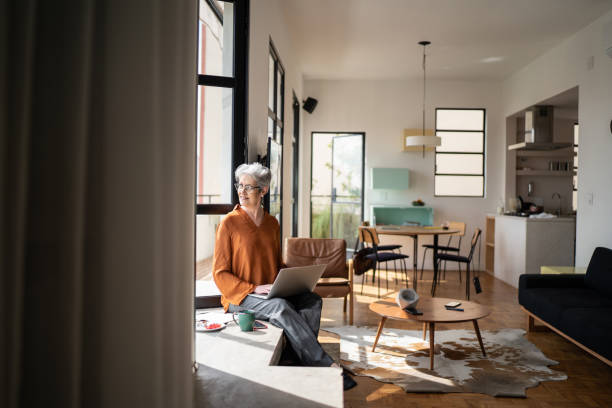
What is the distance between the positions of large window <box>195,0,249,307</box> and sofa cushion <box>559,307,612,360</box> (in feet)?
9.48

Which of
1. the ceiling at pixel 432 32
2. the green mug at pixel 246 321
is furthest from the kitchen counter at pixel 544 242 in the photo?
Answer: the green mug at pixel 246 321

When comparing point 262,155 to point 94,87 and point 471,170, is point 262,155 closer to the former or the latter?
point 94,87

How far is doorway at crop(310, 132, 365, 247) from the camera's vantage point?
8.98 m

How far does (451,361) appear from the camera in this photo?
3.67 meters

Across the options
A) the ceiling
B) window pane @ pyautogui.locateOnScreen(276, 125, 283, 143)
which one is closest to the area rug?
window pane @ pyautogui.locateOnScreen(276, 125, 283, 143)

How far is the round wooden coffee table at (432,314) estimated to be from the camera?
348cm

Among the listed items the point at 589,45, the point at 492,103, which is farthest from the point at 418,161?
the point at 589,45

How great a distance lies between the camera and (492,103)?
876 cm

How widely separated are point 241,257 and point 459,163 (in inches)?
271

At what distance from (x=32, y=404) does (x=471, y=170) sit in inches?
348

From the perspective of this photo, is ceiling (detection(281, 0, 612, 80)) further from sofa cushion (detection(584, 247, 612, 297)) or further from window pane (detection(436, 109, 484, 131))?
sofa cushion (detection(584, 247, 612, 297))

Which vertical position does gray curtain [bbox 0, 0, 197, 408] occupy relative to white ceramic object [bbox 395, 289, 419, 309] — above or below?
above

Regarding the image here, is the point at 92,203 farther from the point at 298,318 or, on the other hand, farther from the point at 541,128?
the point at 541,128

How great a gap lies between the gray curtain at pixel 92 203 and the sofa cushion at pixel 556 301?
151 inches
